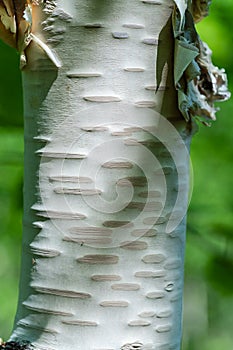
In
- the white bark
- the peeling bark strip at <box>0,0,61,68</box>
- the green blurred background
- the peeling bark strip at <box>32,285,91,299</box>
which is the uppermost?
the peeling bark strip at <box>0,0,61,68</box>

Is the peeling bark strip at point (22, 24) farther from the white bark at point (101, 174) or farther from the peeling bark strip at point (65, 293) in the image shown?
the peeling bark strip at point (65, 293)

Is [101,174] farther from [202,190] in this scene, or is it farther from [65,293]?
[202,190]

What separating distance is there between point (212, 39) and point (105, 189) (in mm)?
1178

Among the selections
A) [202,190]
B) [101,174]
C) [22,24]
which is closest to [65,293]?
[101,174]

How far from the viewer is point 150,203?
0.70 metres

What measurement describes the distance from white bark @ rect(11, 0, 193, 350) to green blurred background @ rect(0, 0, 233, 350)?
1.03 meters

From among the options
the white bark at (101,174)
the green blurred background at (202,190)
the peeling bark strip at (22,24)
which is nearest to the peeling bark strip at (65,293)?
the white bark at (101,174)

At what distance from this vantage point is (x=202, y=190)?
178 centimetres

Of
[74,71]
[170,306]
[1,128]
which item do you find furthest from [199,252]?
[74,71]

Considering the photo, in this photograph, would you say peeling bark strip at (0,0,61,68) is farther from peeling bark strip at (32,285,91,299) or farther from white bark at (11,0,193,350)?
peeling bark strip at (32,285,91,299)

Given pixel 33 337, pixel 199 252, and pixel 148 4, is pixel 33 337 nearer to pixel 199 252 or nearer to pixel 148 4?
pixel 148 4

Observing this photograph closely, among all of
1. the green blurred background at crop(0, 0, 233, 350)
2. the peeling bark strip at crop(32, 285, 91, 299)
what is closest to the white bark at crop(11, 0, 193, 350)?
the peeling bark strip at crop(32, 285, 91, 299)

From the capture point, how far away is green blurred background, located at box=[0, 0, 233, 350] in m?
1.74

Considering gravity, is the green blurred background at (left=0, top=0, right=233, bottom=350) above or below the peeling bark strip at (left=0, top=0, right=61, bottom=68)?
below
